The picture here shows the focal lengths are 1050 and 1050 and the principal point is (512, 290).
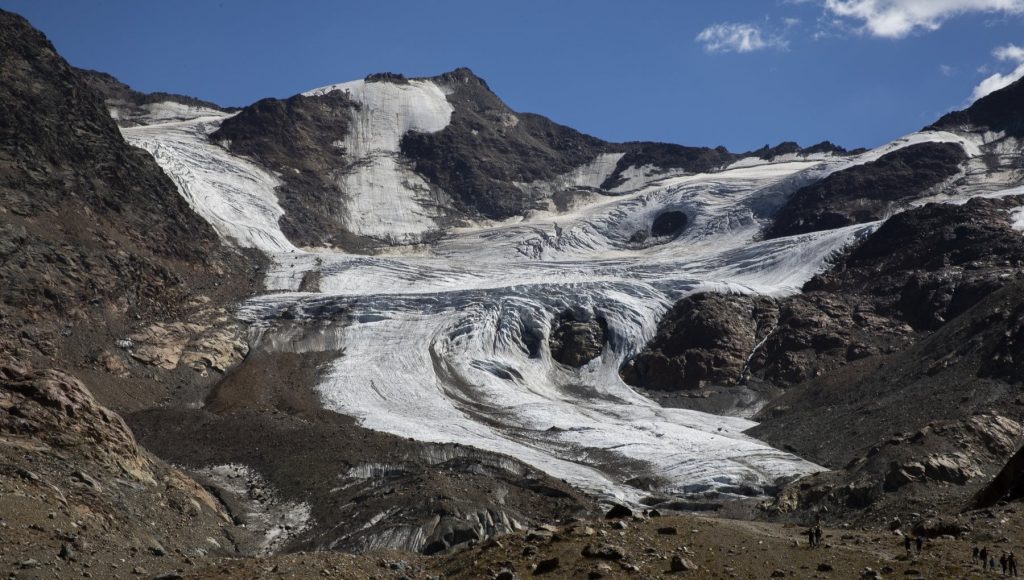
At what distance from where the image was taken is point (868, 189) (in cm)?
14212

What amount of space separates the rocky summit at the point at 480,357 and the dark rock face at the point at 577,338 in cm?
29

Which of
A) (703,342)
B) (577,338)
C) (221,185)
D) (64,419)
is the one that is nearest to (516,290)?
(577,338)

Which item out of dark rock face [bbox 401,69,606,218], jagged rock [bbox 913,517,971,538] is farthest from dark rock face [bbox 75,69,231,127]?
jagged rock [bbox 913,517,971,538]

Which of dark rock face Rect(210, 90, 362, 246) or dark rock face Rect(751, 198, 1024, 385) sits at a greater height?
dark rock face Rect(210, 90, 362, 246)

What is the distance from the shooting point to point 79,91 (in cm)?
10431

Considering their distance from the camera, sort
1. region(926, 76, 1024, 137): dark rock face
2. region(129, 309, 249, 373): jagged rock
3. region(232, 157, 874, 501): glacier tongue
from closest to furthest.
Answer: region(232, 157, 874, 501): glacier tongue < region(129, 309, 249, 373): jagged rock < region(926, 76, 1024, 137): dark rock face

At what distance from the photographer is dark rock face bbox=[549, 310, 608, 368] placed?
302 ft

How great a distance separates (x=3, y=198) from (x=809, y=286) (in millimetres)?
71907

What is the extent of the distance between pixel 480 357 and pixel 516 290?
13.9 meters

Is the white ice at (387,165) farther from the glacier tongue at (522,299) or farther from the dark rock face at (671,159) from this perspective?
the dark rock face at (671,159)

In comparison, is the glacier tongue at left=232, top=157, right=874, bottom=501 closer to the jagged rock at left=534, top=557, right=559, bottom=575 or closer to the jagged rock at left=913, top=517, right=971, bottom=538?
the jagged rock at left=913, top=517, right=971, bottom=538

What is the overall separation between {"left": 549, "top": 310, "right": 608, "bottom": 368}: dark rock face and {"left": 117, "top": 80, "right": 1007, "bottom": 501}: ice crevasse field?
904 mm

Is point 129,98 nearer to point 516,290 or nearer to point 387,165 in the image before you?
point 387,165

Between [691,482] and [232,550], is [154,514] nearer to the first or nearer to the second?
[232,550]
